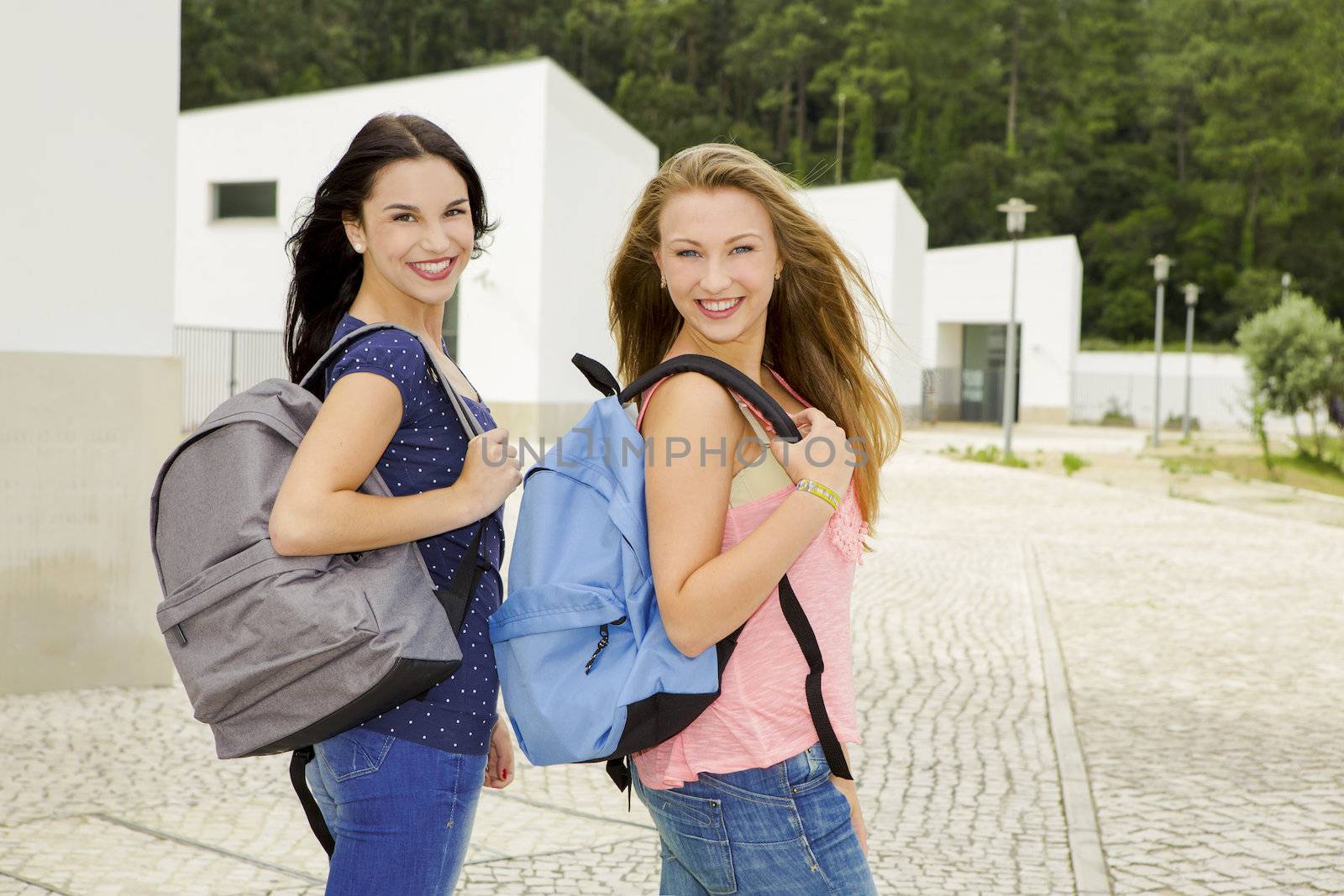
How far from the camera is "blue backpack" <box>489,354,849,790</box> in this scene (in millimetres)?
1598

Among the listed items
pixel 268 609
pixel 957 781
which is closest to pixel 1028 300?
pixel 957 781

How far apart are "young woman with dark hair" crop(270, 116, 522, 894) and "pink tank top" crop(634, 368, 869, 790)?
0.83 feet

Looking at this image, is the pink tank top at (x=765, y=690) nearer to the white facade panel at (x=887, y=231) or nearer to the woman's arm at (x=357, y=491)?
the woman's arm at (x=357, y=491)

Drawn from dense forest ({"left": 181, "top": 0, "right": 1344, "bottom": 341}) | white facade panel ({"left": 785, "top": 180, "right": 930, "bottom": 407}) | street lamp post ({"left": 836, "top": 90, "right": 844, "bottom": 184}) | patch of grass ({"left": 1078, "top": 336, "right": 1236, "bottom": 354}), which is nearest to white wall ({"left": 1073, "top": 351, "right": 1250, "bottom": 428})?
patch of grass ({"left": 1078, "top": 336, "right": 1236, "bottom": 354})

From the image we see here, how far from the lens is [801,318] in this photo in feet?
6.66

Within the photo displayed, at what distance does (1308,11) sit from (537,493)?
7463 cm

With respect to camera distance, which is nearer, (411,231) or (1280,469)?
(411,231)

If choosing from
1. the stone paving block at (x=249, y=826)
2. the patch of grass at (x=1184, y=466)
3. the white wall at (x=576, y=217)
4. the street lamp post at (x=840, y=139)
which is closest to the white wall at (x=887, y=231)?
the patch of grass at (x=1184, y=466)

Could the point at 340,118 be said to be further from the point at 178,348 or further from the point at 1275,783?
the point at 1275,783

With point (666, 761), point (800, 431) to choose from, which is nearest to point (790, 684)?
point (666, 761)

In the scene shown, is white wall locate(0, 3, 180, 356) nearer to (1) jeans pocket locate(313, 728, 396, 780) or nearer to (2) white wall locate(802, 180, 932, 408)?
(1) jeans pocket locate(313, 728, 396, 780)

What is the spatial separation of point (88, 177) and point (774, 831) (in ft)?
16.6

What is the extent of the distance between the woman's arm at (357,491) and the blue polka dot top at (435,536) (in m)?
0.04

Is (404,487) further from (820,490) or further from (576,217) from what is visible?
(576,217)
